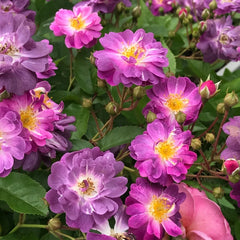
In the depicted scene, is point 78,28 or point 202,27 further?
point 202,27

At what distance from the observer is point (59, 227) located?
444 millimetres

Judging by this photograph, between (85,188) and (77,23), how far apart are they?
0.32 meters

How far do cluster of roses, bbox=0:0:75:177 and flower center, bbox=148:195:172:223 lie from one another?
134 mm

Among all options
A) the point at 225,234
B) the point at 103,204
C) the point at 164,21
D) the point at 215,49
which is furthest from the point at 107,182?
the point at 164,21

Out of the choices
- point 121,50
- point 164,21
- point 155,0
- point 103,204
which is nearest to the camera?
point 103,204

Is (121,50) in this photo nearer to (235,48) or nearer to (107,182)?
(107,182)

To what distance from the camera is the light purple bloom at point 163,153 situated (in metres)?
0.44

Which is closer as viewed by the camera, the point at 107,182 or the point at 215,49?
the point at 107,182

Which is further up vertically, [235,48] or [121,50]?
[121,50]

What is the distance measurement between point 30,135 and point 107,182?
4.3 inches

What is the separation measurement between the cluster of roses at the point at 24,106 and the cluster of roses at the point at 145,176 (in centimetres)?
6

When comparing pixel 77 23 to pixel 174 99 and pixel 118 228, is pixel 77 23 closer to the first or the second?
pixel 174 99

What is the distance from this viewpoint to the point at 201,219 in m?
0.47

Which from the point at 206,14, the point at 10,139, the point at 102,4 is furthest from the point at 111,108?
the point at 206,14
